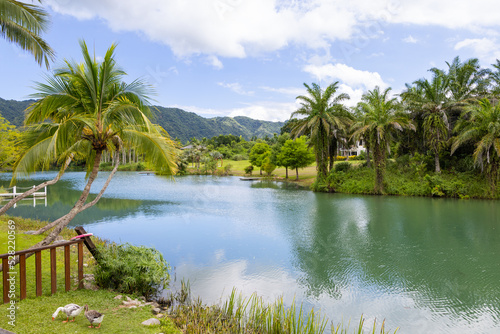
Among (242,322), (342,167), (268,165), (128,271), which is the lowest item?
(242,322)

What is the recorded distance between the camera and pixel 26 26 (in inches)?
276

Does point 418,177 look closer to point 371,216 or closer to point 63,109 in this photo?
point 371,216

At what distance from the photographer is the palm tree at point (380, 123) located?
83.5 ft

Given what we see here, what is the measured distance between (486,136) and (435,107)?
4.93 metres

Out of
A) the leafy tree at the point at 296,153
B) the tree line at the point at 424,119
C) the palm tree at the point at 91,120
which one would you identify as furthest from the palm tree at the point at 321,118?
the palm tree at the point at 91,120

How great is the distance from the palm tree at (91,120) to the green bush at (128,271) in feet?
5.14

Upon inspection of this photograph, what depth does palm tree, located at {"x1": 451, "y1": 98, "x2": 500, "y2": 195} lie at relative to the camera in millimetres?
21406

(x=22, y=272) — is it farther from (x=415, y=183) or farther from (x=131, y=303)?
(x=415, y=183)

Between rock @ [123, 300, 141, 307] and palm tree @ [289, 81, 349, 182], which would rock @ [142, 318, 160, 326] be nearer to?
rock @ [123, 300, 141, 307]

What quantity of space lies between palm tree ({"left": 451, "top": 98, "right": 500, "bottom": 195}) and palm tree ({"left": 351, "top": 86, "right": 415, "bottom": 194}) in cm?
420

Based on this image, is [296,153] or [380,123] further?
[296,153]

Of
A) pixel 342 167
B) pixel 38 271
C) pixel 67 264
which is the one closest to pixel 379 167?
pixel 342 167

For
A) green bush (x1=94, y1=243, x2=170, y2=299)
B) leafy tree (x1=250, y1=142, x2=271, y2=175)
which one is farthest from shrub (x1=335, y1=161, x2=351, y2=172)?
green bush (x1=94, y1=243, x2=170, y2=299)

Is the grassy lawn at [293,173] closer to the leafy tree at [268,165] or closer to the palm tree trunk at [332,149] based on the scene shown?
the leafy tree at [268,165]
